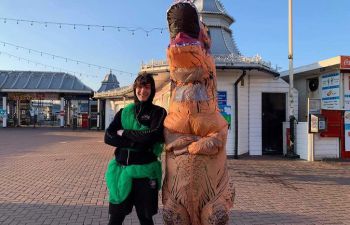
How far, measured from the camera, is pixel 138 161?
3.10m

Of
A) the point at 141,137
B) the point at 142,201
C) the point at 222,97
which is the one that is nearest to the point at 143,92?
the point at 141,137

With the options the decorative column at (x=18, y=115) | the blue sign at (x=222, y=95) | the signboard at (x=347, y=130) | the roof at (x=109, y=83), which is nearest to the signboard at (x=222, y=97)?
the blue sign at (x=222, y=95)

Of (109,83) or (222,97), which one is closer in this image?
(222,97)

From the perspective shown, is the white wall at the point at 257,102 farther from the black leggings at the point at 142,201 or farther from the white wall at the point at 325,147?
the black leggings at the point at 142,201

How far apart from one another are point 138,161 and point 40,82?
30.9 metres

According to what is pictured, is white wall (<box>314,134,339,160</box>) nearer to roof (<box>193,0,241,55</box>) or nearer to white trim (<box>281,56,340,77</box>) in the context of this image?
white trim (<box>281,56,340,77</box>)

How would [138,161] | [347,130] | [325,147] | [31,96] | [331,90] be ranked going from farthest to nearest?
1. [31,96]
2. [331,90]
3. [347,130]
4. [325,147]
5. [138,161]

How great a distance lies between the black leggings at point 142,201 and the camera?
3086 millimetres

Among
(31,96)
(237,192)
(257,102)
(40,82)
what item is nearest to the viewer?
(237,192)

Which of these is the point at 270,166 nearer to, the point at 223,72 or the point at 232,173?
the point at 232,173

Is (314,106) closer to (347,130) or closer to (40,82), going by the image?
(347,130)

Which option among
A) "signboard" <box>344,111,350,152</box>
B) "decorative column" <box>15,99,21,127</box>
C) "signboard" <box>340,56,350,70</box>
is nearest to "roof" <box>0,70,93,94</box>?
"decorative column" <box>15,99,21,127</box>

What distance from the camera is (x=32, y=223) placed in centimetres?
493

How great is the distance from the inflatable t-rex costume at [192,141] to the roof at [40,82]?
95.4 ft
